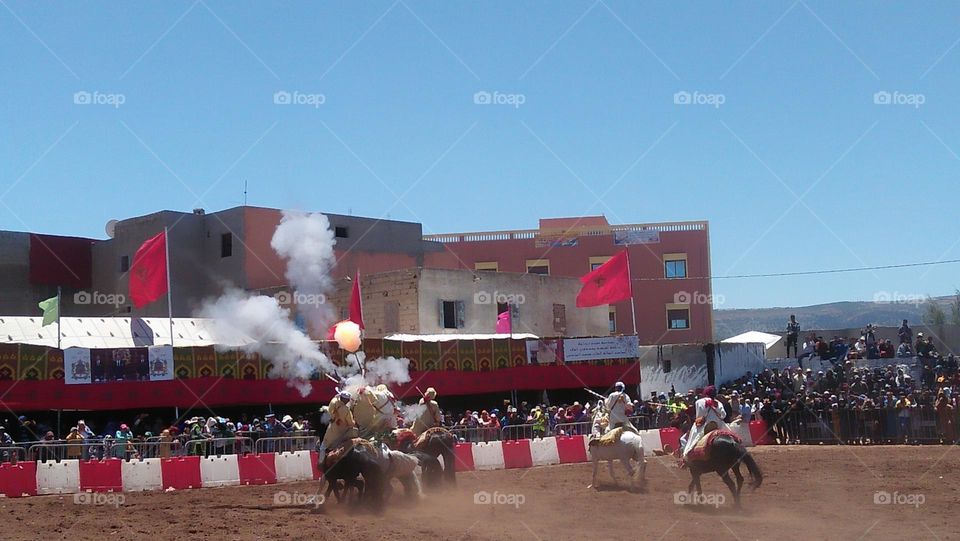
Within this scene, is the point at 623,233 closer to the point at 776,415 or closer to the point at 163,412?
the point at 776,415

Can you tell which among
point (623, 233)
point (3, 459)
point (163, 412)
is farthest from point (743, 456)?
point (623, 233)

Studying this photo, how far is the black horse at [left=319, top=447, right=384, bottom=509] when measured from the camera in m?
15.4

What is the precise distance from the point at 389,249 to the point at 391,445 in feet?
111

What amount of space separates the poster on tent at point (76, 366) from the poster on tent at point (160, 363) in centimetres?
178

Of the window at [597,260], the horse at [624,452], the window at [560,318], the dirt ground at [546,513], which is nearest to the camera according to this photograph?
the dirt ground at [546,513]

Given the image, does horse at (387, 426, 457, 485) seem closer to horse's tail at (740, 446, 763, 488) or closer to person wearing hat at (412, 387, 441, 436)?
person wearing hat at (412, 387, 441, 436)

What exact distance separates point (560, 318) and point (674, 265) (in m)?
14.1

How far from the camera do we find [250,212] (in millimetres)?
45219

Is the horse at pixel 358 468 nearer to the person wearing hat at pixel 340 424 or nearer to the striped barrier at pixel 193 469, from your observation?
the person wearing hat at pixel 340 424

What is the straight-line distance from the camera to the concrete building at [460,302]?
136ft

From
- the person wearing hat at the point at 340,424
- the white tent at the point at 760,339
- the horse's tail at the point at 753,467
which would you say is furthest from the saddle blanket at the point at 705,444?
the white tent at the point at 760,339

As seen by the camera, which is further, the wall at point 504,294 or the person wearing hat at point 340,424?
the wall at point 504,294

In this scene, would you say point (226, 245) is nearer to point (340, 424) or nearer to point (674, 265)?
point (674, 265)

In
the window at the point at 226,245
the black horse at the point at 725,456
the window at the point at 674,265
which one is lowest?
the black horse at the point at 725,456
